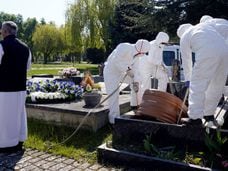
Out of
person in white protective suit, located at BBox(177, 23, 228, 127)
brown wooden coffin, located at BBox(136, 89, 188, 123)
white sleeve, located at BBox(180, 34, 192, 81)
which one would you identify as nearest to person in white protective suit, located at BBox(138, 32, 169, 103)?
brown wooden coffin, located at BBox(136, 89, 188, 123)

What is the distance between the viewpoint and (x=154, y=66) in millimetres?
7598

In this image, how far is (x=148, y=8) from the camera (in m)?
19.9

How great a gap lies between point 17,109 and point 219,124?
330cm

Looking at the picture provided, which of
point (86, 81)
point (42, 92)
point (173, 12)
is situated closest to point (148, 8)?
point (173, 12)

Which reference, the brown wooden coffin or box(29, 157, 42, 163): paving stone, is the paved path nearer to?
box(29, 157, 42, 163): paving stone

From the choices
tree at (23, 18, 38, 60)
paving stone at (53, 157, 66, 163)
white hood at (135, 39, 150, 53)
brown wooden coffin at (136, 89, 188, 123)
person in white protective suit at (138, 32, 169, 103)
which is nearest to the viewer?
paving stone at (53, 157, 66, 163)

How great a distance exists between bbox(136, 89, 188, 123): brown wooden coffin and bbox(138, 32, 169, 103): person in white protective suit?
6.05ft

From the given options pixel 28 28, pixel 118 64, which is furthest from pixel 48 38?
pixel 118 64

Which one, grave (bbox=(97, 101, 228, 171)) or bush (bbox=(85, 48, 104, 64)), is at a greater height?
bush (bbox=(85, 48, 104, 64))

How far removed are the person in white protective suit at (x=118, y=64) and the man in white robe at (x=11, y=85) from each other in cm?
177

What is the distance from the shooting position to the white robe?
17.8ft

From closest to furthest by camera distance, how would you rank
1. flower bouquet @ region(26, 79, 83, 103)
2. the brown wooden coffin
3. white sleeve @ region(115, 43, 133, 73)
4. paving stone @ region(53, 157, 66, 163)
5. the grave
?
the grave < paving stone @ region(53, 157, 66, 163) < the brown wooden coffin < white sleeve @ region(115, 43, 133, 73) < flower bouquet @ region(26, 79, 83, 103)

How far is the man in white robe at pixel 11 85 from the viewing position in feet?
17.5

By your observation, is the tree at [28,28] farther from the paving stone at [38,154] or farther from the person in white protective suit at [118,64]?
the paving stone at [38,154]
